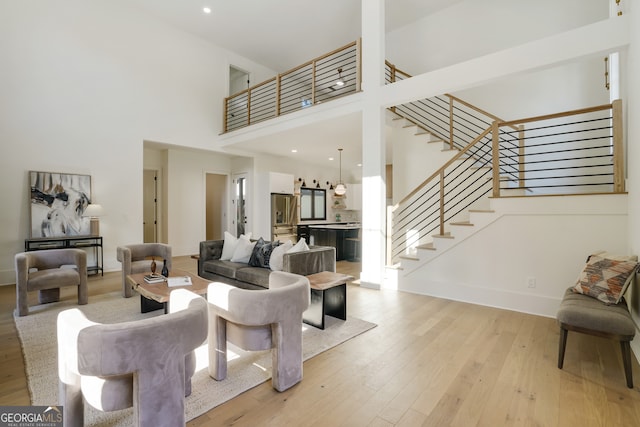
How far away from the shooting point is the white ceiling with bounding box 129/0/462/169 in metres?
5.88

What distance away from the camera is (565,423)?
5.55 feet

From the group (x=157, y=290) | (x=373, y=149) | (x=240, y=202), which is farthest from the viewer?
(x=240, y=202)

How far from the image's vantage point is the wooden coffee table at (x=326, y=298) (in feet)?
9.91

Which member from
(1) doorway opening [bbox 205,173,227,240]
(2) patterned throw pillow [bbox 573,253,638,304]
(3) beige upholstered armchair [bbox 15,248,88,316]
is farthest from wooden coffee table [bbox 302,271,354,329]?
(1) doorway opening [bbox 205,173,227,240]

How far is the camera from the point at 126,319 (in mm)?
3232

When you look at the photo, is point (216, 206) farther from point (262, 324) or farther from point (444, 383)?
point (444, 383)

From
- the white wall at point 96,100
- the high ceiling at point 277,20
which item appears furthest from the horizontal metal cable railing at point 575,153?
the white wall at point 96,100

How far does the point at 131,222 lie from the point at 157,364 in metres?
5.53

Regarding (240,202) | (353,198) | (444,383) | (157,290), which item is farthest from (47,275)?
(353,198)

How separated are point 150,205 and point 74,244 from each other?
264 centimetres

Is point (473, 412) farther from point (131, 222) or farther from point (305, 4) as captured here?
point (305, 4)

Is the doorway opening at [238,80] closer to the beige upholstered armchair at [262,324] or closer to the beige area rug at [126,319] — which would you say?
the beige area rug at [126,319]

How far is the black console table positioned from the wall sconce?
0.16m

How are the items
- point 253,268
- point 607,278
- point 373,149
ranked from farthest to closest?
point 373,149 → point 253,268 → point 607,278
